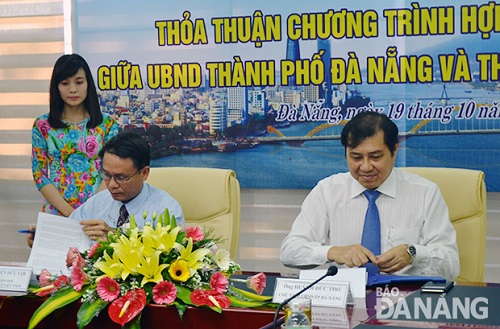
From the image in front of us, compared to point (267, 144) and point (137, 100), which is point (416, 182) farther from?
point (137, 100)

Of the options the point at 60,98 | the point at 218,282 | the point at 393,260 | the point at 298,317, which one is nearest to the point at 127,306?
the point at 218,282

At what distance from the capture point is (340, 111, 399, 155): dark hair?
330 centimetres

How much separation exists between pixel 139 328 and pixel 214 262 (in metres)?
0.30

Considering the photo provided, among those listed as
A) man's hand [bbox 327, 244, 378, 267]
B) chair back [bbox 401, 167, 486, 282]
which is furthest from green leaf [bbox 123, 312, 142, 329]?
chair back [bbox 401, 167, 486, 282]

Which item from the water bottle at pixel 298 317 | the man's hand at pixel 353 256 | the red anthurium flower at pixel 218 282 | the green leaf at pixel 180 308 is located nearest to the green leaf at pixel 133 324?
the green leaf at pixel 180 308

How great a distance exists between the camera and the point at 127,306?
2297mm

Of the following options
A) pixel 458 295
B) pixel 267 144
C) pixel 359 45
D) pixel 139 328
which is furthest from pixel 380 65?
pixel 139 328

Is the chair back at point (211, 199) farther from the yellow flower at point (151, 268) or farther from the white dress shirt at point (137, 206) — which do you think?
the yellow flower at point (151, 268)

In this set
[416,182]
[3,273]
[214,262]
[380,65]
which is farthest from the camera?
[380,65]

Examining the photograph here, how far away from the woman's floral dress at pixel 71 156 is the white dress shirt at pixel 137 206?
87 cm

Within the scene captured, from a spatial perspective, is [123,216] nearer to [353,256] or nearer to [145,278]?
[353,256]

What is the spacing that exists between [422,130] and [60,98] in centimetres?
192

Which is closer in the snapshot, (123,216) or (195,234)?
(195,234)

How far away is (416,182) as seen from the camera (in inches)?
132
